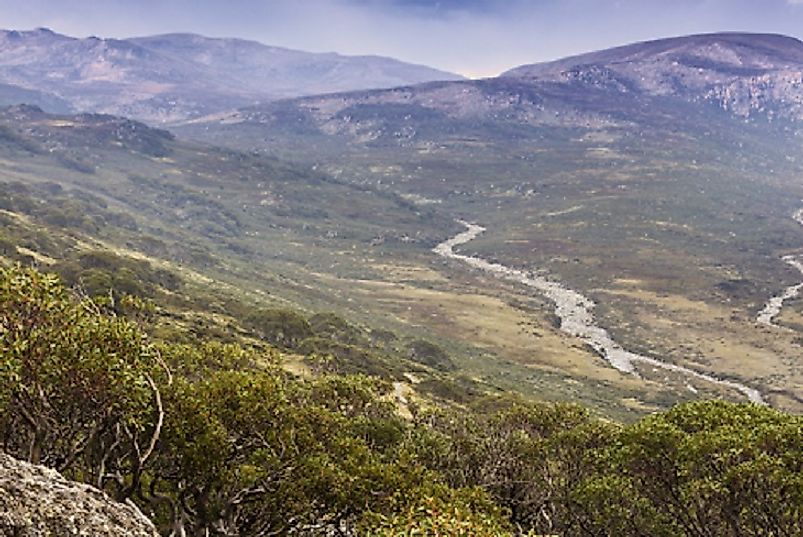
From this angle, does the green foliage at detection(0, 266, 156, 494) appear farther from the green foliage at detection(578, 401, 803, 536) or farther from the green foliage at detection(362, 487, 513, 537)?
the green foliage at detection(578, 401, 803, 536)

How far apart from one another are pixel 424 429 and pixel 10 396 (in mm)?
22782

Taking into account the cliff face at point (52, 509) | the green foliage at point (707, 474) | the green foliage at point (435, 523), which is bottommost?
the green foliage at point (707, 474)

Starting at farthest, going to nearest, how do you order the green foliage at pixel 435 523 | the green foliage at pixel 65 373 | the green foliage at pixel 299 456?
1. the green foliage at pixel 299 456
2. the green foliage at pixel 65 373
3. the green foliage at pixel 435 523

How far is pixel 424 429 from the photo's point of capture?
1529 inches

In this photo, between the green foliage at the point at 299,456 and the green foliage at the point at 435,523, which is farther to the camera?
the green foliage at the point at 299,456

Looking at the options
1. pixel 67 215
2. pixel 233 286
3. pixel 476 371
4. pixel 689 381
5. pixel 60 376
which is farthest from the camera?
pixel 67 215

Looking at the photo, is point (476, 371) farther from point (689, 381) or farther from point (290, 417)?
point (290, 417)

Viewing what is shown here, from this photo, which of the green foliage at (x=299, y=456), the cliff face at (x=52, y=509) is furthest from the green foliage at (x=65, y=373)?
the cliff face at (x=52, y=509)

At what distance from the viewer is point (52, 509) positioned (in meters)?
14.9

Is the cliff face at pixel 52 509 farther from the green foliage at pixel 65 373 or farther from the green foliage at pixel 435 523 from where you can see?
the green foliage at pixel 435 523

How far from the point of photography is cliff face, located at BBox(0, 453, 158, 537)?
14.3 metres

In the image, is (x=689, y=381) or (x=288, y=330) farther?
(x=689, y=381)

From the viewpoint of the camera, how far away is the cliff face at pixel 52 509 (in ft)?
47.0

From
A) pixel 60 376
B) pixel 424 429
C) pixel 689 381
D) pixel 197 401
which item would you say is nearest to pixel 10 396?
pixel 60 376
